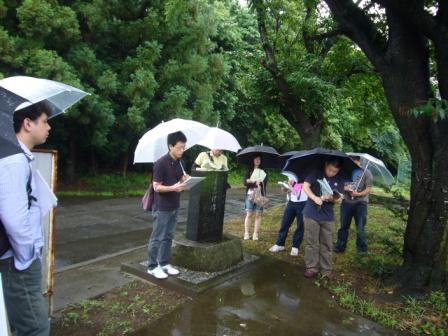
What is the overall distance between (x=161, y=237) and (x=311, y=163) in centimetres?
238

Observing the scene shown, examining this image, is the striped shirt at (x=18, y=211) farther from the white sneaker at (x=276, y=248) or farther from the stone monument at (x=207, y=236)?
the white sneaker at (x=276, y=248)

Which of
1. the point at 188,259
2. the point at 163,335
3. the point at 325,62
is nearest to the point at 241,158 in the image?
the point at 188,259

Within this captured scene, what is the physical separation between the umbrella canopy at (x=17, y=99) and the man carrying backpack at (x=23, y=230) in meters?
0.07

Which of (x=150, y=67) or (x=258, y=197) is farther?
(x=150, y=67)

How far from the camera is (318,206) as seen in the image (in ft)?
17.7

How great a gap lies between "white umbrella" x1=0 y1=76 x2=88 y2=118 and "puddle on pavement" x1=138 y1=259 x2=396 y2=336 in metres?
2.32

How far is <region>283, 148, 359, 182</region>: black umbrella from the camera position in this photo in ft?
17.5

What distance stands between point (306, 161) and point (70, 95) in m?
3.46

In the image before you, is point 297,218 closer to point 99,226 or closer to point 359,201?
point 359,201

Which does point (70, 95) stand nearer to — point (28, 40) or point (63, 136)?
point (28, 40)

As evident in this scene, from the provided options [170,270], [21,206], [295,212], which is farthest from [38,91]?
[295,212]

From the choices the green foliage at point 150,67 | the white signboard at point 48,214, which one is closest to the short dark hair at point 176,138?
the white signboard at point 48,214

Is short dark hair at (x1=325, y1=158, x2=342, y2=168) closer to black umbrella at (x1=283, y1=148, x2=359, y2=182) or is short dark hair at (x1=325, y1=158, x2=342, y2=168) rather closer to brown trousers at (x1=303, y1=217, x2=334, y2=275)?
black umbrella at (x1=283, y1=148, x2=359, y2=182)

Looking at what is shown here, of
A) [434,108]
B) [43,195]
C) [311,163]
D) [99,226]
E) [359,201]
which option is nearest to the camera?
[43,195]
